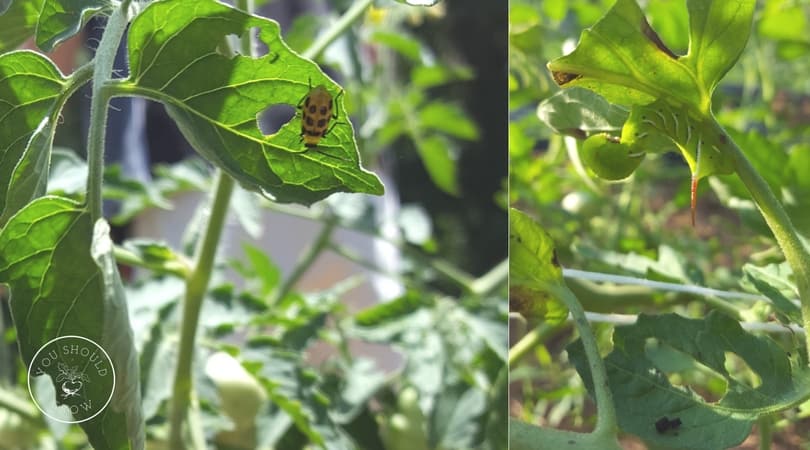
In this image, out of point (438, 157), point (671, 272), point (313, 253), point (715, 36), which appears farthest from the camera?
point (438, 157)

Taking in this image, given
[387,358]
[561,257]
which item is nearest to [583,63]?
[561,257]

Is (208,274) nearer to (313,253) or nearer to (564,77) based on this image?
(564,77)

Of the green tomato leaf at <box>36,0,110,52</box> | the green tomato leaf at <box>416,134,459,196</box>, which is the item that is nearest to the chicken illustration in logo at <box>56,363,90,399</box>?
the green tomato leaf at <box>36,0,110,52</box>

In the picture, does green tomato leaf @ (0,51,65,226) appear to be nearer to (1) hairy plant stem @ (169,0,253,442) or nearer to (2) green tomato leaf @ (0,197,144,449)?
(2) green tomato leaf @ (0,197,144,449)

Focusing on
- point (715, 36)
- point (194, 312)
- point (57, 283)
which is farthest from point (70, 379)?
point (715, 36)

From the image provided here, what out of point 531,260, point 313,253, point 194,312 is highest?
point 531,260

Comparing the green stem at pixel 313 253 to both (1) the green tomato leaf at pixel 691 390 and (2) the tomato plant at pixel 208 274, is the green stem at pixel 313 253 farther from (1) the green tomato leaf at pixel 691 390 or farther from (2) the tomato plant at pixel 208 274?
(1) the green tomato leaf at pixel 691 390

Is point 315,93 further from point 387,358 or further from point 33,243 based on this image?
point 387,358
